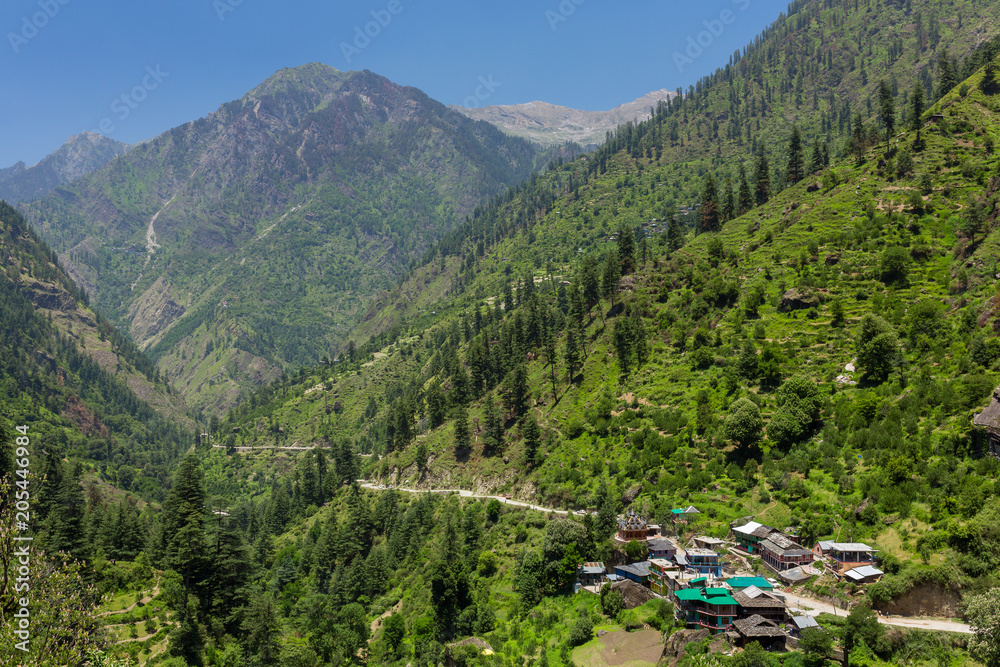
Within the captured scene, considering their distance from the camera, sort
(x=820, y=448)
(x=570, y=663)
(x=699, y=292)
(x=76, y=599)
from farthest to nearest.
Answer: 1. (x=699, y=292)
2. (x=820, y=448)
3. (x=570, y=663)
4. (x=76, y=599)

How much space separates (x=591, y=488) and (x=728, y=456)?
2056 centimetres

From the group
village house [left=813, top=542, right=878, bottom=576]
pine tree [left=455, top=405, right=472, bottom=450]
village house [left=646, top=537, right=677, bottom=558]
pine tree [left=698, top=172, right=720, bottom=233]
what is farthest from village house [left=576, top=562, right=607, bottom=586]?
pine tree [left=698, top=172, right=720, bottom=233]

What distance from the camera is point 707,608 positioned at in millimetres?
47594

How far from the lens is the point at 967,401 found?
58.8 meters

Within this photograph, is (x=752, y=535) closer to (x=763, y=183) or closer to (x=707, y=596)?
(x=707, y=596)

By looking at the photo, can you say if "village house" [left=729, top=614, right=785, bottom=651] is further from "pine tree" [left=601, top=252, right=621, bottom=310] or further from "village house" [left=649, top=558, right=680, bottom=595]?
"pine tree" [left=601, top=252, right=621, bottom=310]

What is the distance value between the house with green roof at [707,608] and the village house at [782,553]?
9070 mm

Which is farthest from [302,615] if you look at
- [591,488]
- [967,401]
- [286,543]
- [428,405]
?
[967,401]

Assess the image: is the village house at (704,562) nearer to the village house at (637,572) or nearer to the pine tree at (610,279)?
the village house at (637,572)

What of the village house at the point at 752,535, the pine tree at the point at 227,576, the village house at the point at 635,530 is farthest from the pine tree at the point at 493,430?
the village house at the point at 752,535

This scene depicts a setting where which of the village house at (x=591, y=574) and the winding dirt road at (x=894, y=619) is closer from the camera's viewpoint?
the winding dirt road at (x=894, y=619)

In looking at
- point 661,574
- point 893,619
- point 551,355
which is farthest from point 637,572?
point 551,355

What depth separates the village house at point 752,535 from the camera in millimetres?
57397

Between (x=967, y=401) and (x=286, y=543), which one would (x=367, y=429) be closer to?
(x=286, y=543)
